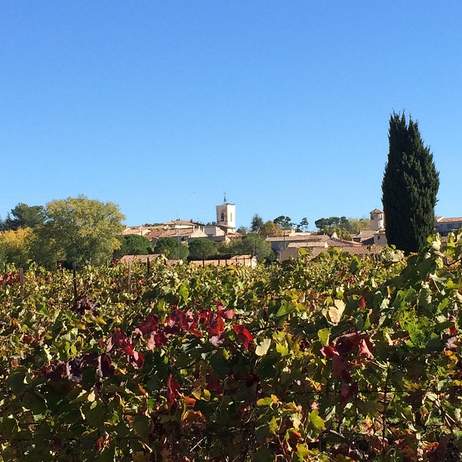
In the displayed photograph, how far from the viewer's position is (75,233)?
170 feet

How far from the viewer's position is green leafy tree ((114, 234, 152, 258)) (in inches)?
2216

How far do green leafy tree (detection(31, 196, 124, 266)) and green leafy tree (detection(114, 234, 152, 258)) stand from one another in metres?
2.67

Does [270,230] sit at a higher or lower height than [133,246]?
higher

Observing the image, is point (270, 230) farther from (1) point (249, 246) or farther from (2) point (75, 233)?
(2) point (75, 233)

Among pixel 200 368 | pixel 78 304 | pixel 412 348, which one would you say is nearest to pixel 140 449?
pixel 200 368

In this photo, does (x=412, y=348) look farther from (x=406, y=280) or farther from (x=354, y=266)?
(x=354, y=266)

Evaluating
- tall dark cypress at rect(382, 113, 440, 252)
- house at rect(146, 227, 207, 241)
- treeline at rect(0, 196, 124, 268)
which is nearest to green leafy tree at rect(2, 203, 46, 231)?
house at rect(146, 227, 207, 241)

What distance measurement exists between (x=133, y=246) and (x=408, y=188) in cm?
3300

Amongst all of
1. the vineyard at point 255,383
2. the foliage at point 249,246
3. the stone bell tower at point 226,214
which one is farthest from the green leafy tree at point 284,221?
the vineyard at point 255,383

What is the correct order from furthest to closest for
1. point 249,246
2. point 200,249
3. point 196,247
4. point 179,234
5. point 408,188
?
point 179,234
point 249,246
point 196,247
point 200,249
point 408,188

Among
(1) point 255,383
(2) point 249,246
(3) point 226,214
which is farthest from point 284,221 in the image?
(1) point 255,383

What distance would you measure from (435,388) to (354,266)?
92.7 inches

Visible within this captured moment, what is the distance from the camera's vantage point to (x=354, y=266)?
14.8ft

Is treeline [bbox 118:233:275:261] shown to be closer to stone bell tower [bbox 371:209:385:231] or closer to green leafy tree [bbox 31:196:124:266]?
green leafy tree [bbox 31:196:124:266]
